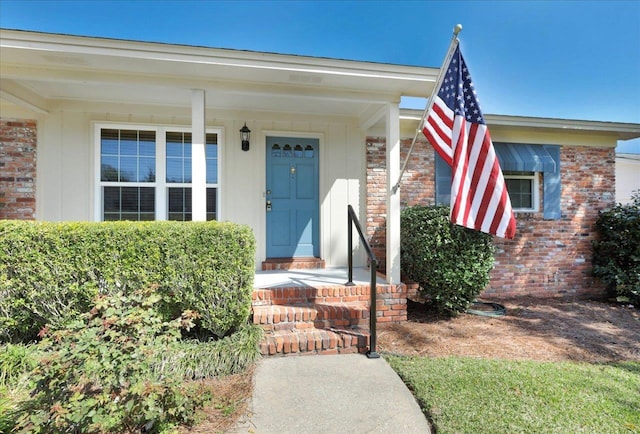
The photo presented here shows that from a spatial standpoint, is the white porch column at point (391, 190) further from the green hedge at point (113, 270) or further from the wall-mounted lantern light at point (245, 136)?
the wall-mounted lantern light at point (245, 136)

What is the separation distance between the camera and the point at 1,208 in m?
4.43

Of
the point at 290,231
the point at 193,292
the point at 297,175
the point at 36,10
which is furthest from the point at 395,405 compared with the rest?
the point at 36,10

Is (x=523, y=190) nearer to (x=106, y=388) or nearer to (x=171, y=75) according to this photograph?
(x=171, y=75)

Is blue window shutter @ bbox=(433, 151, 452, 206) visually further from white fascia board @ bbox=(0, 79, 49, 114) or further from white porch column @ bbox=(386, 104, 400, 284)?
white fascia board @ bbox=(0, 79, 49, 114)

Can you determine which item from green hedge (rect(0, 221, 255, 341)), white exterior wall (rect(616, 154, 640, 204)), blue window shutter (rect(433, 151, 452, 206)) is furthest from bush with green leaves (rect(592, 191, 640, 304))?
white exterior wall (rect(616, 154, 640, 204))

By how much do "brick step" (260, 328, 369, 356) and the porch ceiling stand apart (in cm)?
288

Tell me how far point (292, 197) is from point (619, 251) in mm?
6047

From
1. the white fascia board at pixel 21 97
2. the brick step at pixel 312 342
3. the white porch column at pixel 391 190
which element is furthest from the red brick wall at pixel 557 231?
the white fascia board at pixel 21 97

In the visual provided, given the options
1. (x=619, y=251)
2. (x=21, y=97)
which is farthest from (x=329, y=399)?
(x=619, y=251)

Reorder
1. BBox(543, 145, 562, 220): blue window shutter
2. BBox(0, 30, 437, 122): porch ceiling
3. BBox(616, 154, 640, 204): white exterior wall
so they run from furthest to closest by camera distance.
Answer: BBox(616, 154, 640, 204): white exterior wall < BBox(543, 145, 562, 220): blue window shutter < BBox(0, 30, 437, 122): porch ceiling

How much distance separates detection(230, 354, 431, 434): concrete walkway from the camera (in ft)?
7.09

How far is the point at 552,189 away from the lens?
6035mm

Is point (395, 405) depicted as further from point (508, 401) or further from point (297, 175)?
point (297, 175)

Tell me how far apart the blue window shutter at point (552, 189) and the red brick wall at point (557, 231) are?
14 cm
